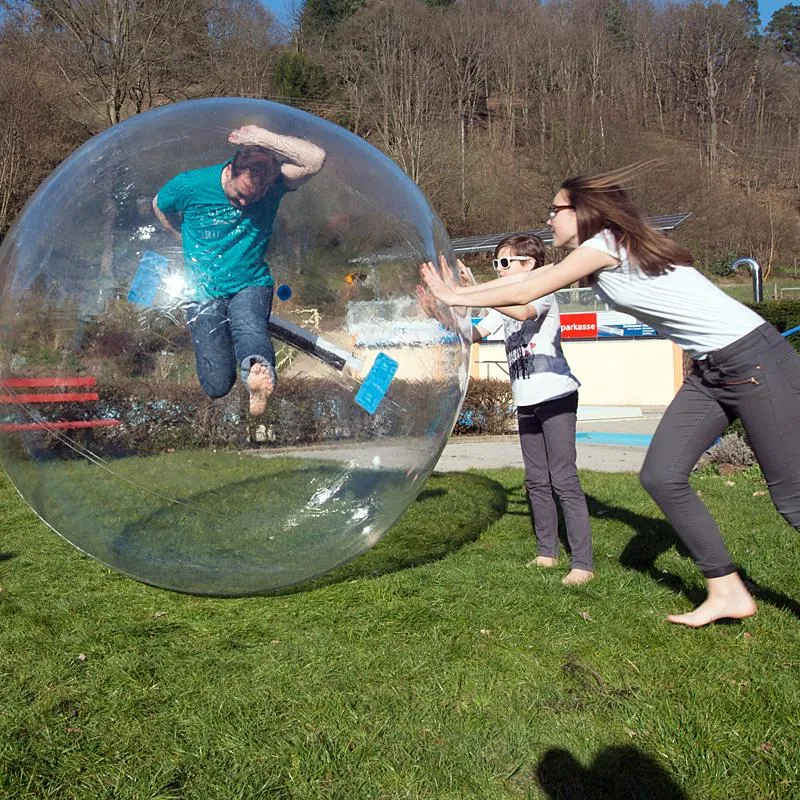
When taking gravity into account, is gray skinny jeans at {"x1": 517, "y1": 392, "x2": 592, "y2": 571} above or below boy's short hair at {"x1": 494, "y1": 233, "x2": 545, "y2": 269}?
below

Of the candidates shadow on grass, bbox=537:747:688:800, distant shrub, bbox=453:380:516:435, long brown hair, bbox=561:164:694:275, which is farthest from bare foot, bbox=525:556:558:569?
distant shrub, bbox=453:380:516:435

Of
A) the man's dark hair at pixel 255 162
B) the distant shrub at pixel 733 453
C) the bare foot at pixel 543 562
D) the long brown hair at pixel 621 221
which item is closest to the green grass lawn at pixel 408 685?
the bare foot at pixel 543 562

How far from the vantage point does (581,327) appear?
16516mm

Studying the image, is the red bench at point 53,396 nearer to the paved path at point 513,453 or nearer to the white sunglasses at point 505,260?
the white sunglasses at point 505,260

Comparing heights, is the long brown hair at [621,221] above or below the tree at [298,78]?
below

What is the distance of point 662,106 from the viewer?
52750mm

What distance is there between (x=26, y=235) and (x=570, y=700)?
8.93 feet

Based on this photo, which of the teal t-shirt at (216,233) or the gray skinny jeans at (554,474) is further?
the gray skinny jeans at (554,474)

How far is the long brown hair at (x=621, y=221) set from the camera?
353cm

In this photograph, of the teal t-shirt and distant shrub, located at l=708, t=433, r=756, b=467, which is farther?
distant shrub, located at l=708, t=433, r=756, b=467

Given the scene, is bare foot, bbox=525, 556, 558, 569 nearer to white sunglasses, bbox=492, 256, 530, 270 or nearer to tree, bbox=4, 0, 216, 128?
white sunglasses, bbox=492, 256, 530, 270

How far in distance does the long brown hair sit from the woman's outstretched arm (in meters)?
0.11

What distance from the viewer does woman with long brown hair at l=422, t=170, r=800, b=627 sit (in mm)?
3451

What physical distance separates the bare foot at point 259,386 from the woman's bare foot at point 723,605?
1.93m
